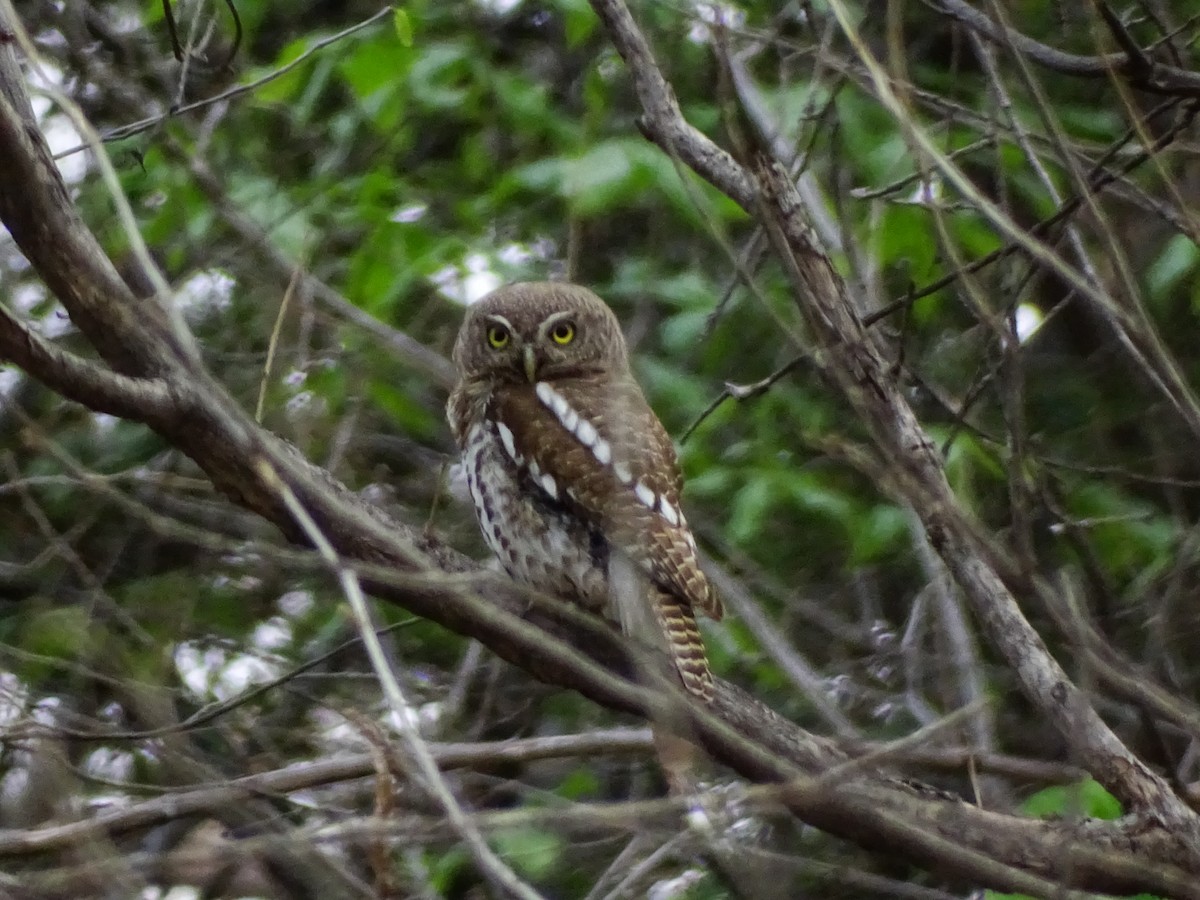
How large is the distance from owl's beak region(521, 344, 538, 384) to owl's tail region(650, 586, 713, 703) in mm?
958

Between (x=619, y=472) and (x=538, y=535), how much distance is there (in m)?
0.29

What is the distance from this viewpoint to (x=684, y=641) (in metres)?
3.39

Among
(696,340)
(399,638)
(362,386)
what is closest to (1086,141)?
(696,340)

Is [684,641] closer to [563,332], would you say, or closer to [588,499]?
[588,499]

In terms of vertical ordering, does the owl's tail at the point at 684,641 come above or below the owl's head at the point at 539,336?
below

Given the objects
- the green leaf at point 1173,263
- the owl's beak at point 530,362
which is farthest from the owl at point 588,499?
the green leaf at point 1173,263

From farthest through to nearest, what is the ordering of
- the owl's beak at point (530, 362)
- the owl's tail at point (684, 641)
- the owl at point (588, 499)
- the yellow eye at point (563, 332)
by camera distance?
the yellow eye at point (563, 332) → the owl's beak at point (530, 362) → the owl at point (588, 499) → the owl's tail at point (684, 641)

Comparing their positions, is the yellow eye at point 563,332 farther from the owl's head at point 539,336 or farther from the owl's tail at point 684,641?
the owl's tail at point 684,641

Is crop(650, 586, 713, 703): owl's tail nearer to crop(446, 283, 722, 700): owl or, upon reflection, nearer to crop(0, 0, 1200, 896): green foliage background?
crop(446, 283, 722, 700): owl

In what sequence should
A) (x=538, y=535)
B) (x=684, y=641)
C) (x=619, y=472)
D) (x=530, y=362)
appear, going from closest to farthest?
1. (x=684, y=641)
2. (x=619, y=472)
3. (x=538, y=535)
4. (x=530, y=362)

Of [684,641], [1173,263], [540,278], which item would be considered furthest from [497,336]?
[1173,263]

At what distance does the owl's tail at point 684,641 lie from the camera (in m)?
3.16

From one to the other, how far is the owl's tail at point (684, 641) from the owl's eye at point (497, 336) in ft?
3.56

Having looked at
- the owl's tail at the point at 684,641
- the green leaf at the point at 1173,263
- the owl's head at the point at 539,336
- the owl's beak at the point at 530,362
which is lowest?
the owl's tail at the point at 684,641
